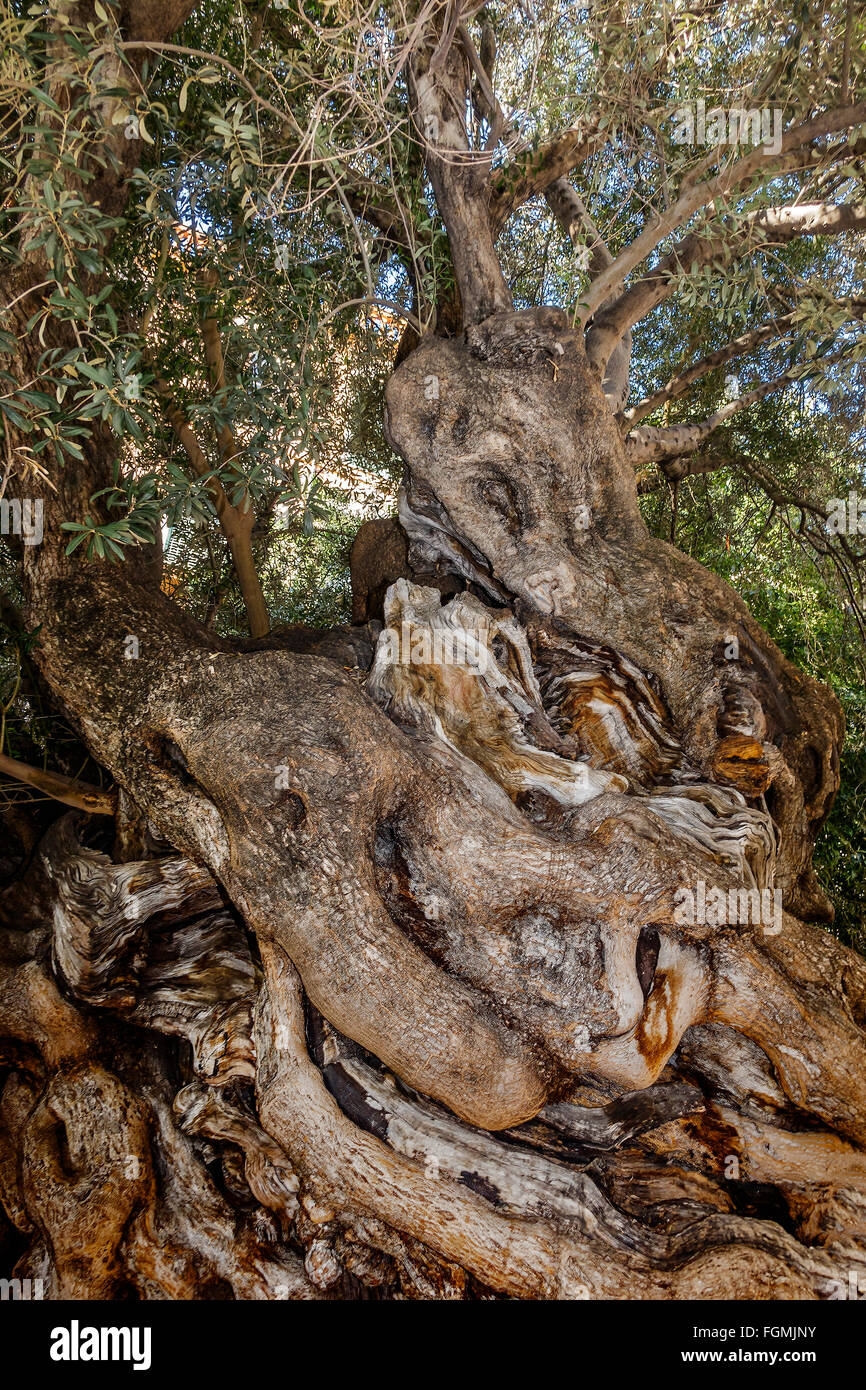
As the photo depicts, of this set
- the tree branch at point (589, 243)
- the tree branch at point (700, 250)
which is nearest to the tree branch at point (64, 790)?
the tree branch at point (700, 250)

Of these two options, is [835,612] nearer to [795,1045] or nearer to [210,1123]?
[795,1045]

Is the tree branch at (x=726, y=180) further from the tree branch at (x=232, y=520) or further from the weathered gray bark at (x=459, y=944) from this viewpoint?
the tree branch at (x=232, y=520)

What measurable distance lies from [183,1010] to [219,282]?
13.9ft

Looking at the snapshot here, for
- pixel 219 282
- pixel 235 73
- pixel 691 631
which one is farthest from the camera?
pixel 219 282

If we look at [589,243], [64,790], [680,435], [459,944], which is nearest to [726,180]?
[589,243]

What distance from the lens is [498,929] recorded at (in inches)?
140

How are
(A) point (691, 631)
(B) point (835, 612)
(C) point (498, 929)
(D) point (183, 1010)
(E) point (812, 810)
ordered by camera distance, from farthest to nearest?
(B) point (835, 612)
(E) point (812, 810)
(A) point (691, 631)
(D) point (183, 1010)
(C) point (498, 929)

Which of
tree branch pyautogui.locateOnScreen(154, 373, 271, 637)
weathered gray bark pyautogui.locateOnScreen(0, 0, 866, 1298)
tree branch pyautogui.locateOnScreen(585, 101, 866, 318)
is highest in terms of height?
tree branch pyautogui.locateOnScreen(585, 101, 866, 318)

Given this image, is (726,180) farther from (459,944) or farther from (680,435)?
(459,944)

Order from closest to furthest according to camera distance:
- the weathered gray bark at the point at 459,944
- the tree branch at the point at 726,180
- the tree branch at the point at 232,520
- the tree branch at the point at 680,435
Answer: the weathered gray bark at the point at 459,944, the tree branch at the point at 726,180, the tree branch at the point at 232,520, the tree branch at the point at 680,435

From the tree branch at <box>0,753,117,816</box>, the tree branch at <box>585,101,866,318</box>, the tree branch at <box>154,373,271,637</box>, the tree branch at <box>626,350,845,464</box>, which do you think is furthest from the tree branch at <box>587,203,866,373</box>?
the tree branch at <box>0,753,117,816</box>

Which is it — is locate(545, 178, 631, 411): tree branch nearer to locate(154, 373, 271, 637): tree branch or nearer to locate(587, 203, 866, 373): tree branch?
locate(587, 203, 866, 373): tree branch

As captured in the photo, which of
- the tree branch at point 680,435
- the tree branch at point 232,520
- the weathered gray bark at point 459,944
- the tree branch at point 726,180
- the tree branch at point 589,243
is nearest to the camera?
the weathered gray bark at point 459,944
